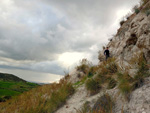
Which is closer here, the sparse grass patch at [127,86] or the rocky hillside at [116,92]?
the rocky hillside at [116,92]

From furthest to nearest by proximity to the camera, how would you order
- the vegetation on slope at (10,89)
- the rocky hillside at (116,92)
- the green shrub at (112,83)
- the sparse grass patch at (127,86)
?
the vegetation on slope at (10,89) → the green shrub at (112,83) → the sparse grass patch at (127,86) → the rocky hillside at (116,92)

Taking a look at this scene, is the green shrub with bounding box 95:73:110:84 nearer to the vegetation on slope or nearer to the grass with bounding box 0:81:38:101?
the vegetation on slope

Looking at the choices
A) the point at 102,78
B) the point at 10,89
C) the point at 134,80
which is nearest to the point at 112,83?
the point at 102,78

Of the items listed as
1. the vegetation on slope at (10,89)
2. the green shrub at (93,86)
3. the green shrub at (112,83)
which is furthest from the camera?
the vegetation on slope at (10,89)

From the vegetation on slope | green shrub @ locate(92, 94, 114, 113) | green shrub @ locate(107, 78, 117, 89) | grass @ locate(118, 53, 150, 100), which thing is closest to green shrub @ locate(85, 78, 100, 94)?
green shrub @ locate(107, 78, 117, 89)

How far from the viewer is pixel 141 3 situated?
1289 centimetres

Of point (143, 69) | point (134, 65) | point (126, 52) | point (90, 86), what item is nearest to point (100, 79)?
point (90, 86)

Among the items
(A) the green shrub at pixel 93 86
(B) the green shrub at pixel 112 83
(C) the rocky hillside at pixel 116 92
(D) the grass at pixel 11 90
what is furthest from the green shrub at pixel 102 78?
(D) the grass at pixel 11 90

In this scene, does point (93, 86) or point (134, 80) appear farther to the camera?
point (93, 86)

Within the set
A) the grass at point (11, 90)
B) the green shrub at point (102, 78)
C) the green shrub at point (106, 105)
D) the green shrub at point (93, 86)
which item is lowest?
the grass at point (11, 90)

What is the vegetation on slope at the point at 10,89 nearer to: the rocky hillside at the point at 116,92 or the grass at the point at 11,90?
the grass at the point at 11,90

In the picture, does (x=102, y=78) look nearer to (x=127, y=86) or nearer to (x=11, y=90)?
(x=127, y=86)

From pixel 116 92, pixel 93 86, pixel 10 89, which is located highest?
pixel 93 86

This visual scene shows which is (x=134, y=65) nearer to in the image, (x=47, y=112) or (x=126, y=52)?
(x=47, y=112)
